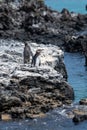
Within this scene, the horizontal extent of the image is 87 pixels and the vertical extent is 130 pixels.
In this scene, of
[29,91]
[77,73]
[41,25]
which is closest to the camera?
[29,91]

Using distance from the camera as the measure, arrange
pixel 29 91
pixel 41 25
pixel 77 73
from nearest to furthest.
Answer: pixel 29 91 < pixel 77 73 < pixel 41 25

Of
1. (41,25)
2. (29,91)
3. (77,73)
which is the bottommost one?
(77,73)

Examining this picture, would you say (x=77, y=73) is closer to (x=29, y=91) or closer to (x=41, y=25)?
(x=29, y=91)

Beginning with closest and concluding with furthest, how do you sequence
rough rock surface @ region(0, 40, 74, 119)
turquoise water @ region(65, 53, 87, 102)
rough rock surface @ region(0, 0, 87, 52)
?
rough rock surface @ region(0, 40, 74, 119) → turquoise water @ region(65, 53, 87, 102) → rough rock surface @ region(0, 0, 87, 52)

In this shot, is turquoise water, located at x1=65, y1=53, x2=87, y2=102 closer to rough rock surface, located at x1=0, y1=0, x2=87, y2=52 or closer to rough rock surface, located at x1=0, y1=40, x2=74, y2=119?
rough rock surface, located at x1=0, y1=40, x2=74, y2=119

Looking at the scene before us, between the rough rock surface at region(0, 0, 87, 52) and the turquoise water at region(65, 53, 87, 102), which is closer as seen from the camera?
the turquoise water at region(65, 53, 87, 102)

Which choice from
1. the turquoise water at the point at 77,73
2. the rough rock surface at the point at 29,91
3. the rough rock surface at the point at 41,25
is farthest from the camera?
the rough rock surface at the point at 41,25

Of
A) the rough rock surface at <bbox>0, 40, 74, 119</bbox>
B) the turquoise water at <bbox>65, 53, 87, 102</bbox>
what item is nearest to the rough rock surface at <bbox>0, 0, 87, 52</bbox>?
the turquoise water at <bbox>65, 53, 87, 102</bbox>

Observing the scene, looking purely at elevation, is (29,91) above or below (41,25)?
below

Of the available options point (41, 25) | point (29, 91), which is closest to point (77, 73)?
point (29, 91)

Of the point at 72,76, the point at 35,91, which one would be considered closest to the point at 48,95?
the point at 35,91

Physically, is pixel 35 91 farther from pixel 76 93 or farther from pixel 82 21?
pixel 82 21

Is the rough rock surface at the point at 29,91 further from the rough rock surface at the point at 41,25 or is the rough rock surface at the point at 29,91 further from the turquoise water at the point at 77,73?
the rough rock surface at the point at 41,25

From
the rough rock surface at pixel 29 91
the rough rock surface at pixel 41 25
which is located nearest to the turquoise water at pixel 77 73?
the rough rock surface at pixel 29 91
